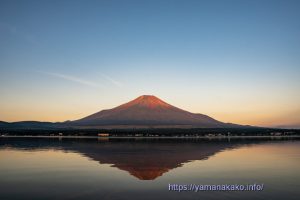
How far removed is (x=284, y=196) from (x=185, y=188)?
5.03 meters

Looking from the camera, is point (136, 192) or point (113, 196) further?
point (136, 192)

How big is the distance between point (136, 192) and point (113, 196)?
1.54m

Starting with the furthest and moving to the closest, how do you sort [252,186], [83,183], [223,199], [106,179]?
[106,179] → [83,183] → [252,186] → [223,199]

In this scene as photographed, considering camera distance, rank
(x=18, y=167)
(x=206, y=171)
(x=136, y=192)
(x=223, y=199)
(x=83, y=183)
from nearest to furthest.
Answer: (x=223, y=199) → (x=136, y=192) → (x=83, y=183) → (x=206, y=171) → (x=18, y=167)

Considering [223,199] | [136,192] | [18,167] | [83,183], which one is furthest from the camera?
[18,167]

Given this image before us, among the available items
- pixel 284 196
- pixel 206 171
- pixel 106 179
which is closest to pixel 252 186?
pixel 284 196

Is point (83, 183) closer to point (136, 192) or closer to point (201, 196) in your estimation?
point (136, 192)

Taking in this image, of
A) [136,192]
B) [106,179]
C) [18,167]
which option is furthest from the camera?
[18,167]

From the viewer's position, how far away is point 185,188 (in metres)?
18.3

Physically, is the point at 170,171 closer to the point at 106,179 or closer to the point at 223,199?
the point at 106,179

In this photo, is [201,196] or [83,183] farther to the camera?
[83,183]

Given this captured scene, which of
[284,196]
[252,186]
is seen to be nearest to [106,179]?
[252,186]

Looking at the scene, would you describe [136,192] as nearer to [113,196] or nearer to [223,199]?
[113,196]

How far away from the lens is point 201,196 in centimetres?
1619
